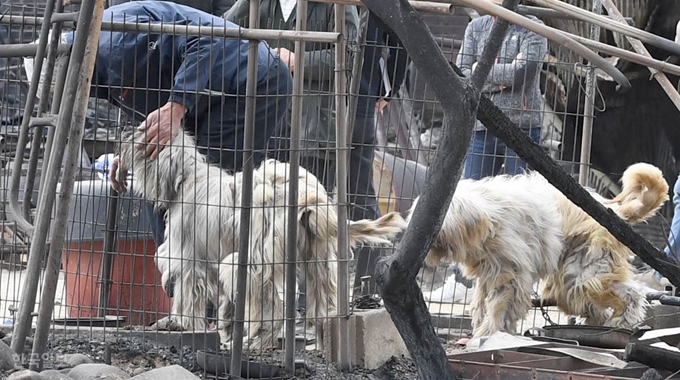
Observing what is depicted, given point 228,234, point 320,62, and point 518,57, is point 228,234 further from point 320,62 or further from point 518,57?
point 518,57

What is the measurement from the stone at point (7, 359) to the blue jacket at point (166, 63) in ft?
5.48

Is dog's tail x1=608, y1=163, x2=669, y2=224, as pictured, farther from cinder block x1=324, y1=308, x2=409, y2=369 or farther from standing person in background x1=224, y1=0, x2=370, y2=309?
cinder block x1=324, y1=308, x2=409, y2=369

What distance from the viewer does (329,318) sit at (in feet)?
19.0

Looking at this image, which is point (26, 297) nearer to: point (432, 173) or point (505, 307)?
point (432, 173)

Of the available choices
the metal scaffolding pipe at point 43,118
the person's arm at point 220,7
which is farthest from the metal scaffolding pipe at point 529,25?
the person's arm at point 220,7

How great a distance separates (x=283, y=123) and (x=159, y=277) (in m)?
1.33

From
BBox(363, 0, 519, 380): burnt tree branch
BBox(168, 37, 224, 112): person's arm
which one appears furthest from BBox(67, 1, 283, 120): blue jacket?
BBox(363, 0, 519, 380): burnt tree branch

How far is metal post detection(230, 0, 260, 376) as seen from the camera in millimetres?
5332

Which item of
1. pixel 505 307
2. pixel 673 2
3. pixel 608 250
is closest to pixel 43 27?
pixel 505 307

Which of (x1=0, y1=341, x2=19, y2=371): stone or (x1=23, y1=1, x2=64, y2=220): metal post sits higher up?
(x1=23, y1=1, x2=64, y2=220): metal post

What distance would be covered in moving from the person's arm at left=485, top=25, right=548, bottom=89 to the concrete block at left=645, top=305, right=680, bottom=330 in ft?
5.92

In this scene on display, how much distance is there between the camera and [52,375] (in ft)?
14.6

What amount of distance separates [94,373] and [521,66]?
4.16m

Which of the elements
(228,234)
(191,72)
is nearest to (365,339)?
(228,234)
